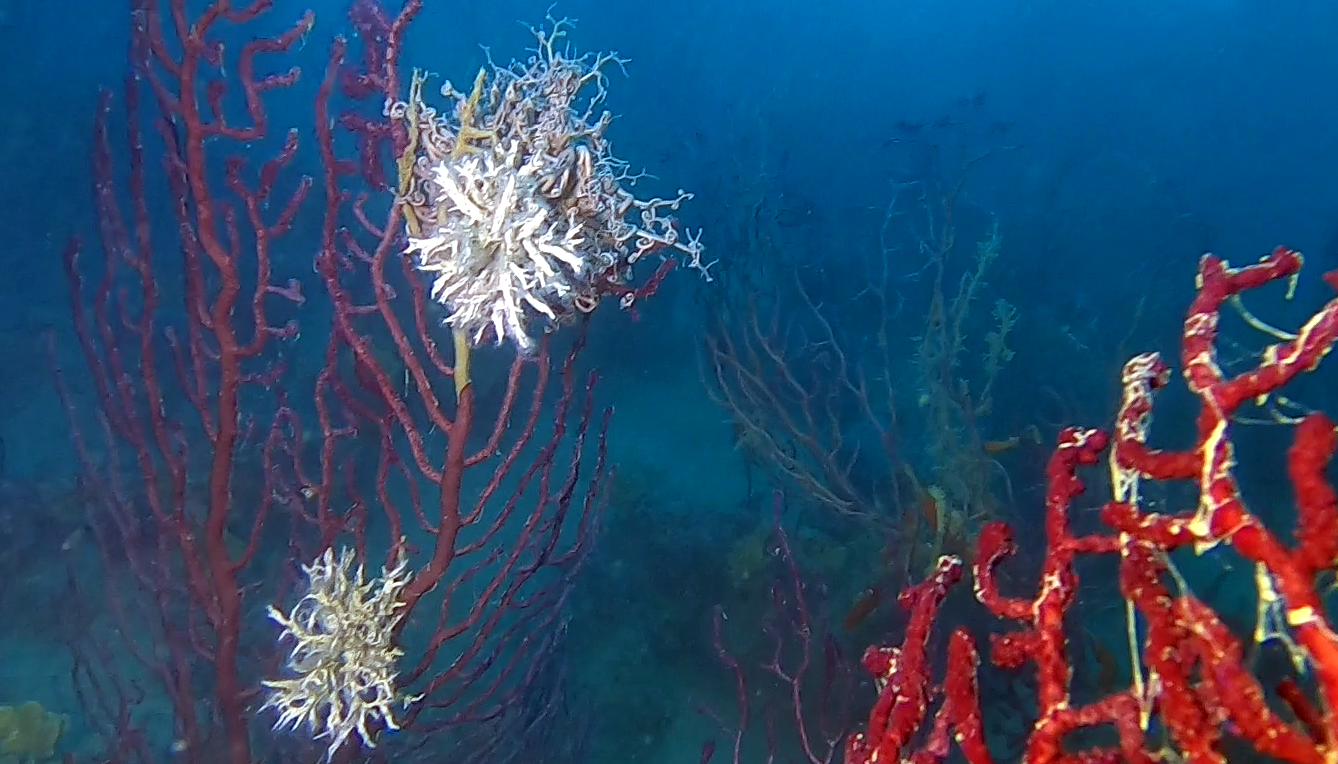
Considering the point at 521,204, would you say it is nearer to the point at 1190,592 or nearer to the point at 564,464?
the point at 1190,592

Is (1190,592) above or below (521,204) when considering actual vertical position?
below

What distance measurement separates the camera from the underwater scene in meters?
1.85

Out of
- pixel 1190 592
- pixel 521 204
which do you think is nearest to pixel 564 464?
pixel 521 204

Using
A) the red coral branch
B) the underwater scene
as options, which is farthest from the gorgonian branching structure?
the red coral branch

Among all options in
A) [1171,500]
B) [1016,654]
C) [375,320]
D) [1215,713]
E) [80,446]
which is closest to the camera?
[1215,713]

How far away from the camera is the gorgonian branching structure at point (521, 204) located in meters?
2.46

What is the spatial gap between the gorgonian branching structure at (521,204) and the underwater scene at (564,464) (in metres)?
0.02

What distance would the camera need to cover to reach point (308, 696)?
9.48 ft

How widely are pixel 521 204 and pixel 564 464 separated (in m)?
8.25

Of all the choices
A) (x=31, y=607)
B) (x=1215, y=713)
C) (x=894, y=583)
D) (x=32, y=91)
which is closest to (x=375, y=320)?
(x=31, y=607)

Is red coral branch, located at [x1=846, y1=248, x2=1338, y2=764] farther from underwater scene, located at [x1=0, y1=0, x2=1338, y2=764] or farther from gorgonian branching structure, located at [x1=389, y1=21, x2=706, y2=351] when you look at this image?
gorgonian branching structure, located at [x1=389, y1=21, x2=706, y2=351]

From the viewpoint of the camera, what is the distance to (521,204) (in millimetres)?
2467

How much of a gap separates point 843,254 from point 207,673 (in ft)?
56.1

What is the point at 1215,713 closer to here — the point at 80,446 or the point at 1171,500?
the point at 80,446
